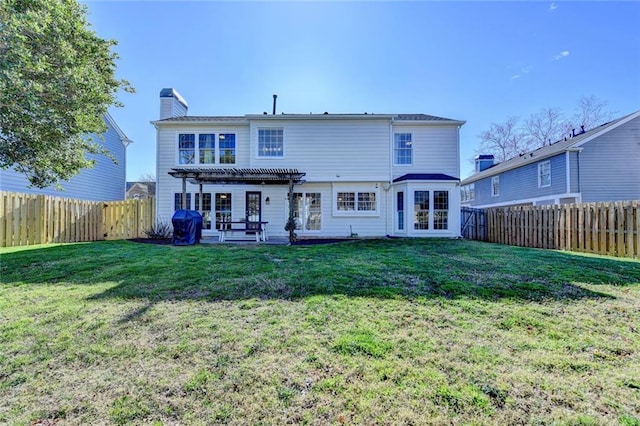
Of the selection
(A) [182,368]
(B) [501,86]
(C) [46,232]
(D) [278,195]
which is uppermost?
(B) [501,86]

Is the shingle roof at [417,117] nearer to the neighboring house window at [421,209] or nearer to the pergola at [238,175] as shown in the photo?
the neighboring house window at [421,209]

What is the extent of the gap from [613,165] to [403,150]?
11893mm

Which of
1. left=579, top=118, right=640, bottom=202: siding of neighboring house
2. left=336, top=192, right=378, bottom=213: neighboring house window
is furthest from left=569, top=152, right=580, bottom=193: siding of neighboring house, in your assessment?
left=336, top=192, right=378, bottom=213: neighboring house window

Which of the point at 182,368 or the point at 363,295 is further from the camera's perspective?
the point at 363,295

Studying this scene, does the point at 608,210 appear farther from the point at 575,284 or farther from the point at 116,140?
the point at 116,140

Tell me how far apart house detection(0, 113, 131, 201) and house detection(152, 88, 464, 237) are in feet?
14.2

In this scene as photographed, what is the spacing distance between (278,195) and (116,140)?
12221 mm

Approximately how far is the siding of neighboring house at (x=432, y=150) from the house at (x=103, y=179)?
14.1 meters

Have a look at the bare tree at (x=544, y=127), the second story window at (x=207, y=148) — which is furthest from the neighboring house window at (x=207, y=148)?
the bare tree at (x=544, y=127)

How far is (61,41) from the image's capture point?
707cm

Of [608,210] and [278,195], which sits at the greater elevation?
[278,195]

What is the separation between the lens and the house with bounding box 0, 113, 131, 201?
14667mm

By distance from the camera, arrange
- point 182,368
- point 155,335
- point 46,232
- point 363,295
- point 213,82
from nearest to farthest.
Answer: point 182,368 → point 155,335 → point 363,295 → point 46,232 → point 213,82

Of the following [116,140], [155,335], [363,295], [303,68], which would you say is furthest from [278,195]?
[116,140]
